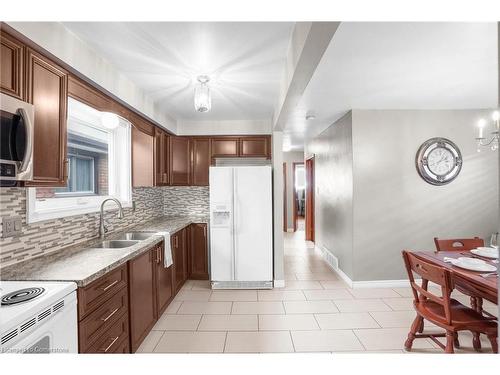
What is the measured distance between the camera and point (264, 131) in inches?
170

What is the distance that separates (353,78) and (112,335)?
112 inches

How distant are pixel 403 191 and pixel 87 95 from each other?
12.1 ft

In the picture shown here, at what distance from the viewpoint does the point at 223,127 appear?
4.35 metres

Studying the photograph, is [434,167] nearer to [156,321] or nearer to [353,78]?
[353,78]

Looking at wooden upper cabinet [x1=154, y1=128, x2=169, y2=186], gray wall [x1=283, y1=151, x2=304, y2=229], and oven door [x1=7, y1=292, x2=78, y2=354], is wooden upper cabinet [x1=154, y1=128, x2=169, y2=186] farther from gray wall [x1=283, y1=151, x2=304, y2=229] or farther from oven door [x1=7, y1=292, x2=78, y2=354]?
gray wall [x1=283, y1=151, x2=304, y2=229]

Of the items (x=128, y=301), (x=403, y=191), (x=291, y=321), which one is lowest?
(x=291, y=321)

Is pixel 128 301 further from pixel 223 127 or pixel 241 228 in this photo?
pixel 223 127

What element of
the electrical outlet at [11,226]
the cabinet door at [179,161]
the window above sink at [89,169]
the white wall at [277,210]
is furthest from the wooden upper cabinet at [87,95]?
the white wall at [277,210]

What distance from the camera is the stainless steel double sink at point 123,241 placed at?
8.43 feet

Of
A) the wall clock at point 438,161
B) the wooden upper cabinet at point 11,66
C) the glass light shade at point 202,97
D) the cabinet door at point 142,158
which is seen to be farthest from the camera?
the wall clock at point 438,161

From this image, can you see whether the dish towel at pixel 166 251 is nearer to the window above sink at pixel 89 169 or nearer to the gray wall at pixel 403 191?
the window above sink at pixel 89 169

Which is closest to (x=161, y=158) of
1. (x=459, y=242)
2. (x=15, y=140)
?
(x=15, y=140)

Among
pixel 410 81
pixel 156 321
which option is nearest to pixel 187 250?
pixel 156 321

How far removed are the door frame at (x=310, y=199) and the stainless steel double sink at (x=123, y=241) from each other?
164 inches
